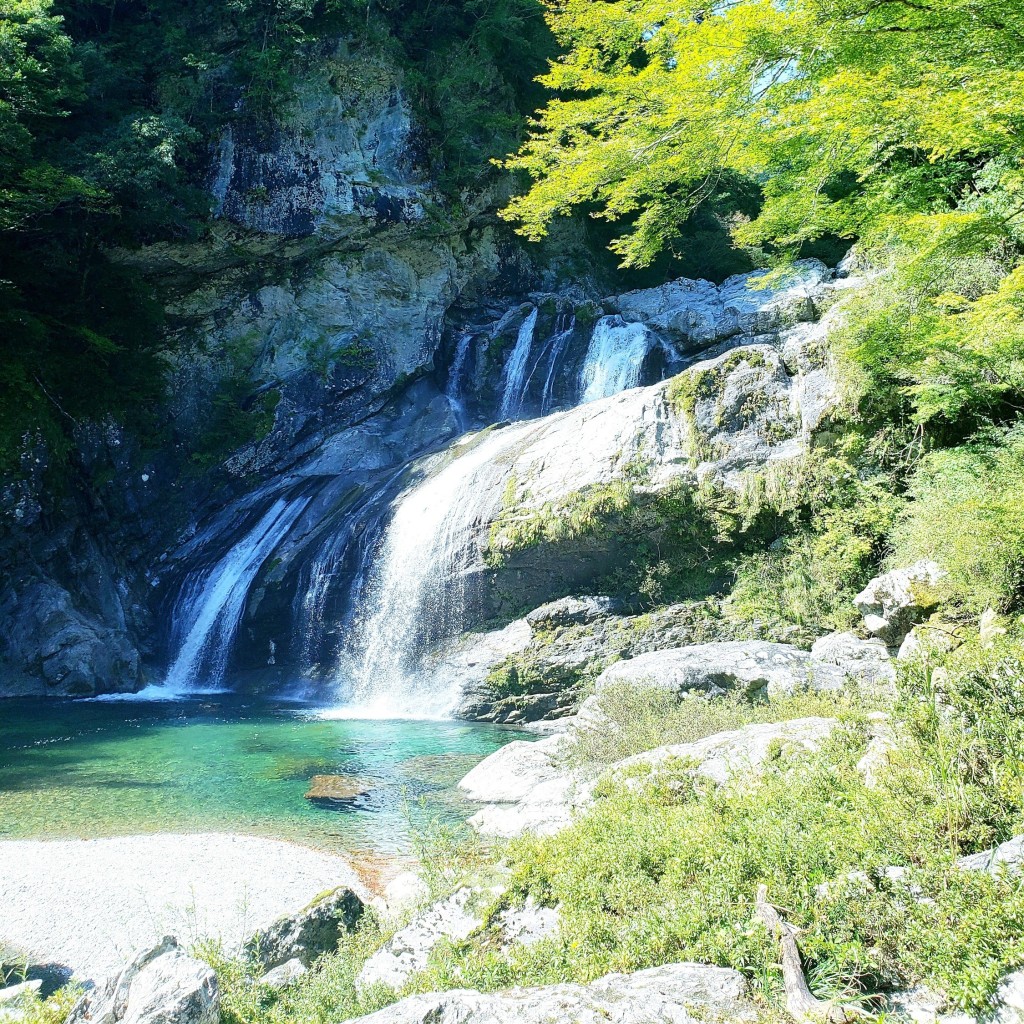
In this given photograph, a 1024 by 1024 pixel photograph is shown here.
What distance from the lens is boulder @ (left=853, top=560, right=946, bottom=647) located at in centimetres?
865

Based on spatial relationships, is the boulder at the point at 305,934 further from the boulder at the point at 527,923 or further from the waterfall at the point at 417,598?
the waterfall at the point at 417,598

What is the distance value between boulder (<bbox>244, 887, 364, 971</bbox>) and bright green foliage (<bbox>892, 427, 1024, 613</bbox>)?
21.7ft

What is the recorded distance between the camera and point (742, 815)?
3934mm

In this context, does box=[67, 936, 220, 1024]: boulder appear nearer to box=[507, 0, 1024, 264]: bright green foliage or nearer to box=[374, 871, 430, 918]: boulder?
box=[374, 871, 430, 918]: boulder

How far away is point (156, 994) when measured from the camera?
126 inches

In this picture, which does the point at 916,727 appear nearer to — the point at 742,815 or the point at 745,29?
the point at 742,815

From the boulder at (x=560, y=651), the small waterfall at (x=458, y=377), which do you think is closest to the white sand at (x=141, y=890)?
the boulder at (x=560, y=651)

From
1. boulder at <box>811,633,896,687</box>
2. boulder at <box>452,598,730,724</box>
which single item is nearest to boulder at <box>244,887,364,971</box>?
boulder at <box>811,633,896,687</box>

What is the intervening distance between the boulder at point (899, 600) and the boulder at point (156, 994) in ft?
26.8

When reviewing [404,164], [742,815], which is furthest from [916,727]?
[404,164]

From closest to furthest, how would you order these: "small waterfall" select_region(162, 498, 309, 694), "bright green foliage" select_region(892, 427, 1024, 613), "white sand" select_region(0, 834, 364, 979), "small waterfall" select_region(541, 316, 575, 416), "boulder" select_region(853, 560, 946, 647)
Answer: "white sand" select_region(0, 834, 364, 979) < "bright green foliage" select_region(892, 427, 1024, 613) < "boulder" select_region(853, 560, 946, 647) < "small waterfall" select_region(162, 498, 309, 694) < "small waterfall" select_region(541, 316, 575, 416)

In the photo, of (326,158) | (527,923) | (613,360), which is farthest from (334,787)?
(326,158)

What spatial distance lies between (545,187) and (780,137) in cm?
234

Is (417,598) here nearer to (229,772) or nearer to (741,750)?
(229,772)
